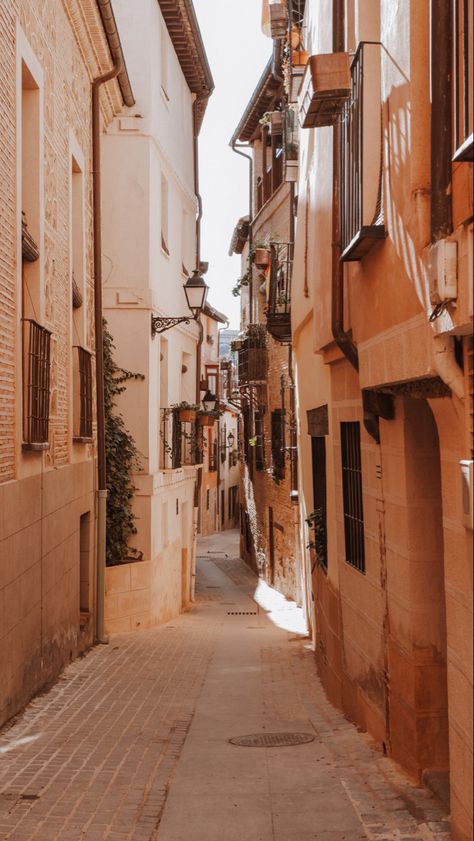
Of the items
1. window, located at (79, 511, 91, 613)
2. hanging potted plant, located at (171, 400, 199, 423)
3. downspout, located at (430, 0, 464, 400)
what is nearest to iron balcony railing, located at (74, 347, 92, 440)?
window, located at (79, 511, 91, 613)

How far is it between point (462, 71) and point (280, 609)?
16.5m

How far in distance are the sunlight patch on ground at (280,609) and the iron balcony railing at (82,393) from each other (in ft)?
16.3

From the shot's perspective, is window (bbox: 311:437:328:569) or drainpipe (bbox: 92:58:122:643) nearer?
window (bbox: 311:437:328:569)

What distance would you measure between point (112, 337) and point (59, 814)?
10403mm

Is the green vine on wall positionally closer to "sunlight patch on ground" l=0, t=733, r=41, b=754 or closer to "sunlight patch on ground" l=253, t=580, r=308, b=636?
"sunlight patch on ground" l=253, t=580, r=308, b=636

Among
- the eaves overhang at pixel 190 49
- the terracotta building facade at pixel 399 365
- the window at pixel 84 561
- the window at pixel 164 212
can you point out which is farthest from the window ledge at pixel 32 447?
the eaves overhang at pixel 190 49

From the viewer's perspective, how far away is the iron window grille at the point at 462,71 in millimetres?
4242

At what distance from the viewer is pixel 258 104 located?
26.2m

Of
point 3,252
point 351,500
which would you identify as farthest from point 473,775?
point 3,252

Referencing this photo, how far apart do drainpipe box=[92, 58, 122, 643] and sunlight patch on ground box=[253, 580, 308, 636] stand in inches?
134

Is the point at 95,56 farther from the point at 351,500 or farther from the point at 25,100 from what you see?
the point at 351,500

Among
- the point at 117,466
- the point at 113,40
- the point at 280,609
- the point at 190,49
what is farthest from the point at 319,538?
the point at 190,49

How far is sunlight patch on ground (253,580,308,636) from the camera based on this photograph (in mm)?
16547

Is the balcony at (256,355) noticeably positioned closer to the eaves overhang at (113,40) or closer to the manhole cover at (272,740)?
the eaves overhang at (113,40)
